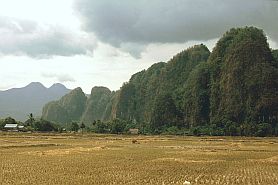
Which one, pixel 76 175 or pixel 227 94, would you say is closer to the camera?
pixel 76 175

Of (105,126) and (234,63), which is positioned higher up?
(234,63)

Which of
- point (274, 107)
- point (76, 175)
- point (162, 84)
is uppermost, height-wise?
point (162, 84)

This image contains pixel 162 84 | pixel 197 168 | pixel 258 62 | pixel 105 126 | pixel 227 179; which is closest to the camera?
pixel 227 179

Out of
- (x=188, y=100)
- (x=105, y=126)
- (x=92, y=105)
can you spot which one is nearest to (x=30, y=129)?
(x=105, y=126)

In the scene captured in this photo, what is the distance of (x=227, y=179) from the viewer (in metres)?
14.8

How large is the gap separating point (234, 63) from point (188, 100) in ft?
43.4

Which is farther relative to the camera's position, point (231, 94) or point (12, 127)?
point (231, 94)

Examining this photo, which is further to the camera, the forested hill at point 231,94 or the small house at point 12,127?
the small house at point 12,127

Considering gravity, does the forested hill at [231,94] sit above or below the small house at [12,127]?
above

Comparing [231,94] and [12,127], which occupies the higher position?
[231,94]

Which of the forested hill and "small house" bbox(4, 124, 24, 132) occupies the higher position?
the forested hill

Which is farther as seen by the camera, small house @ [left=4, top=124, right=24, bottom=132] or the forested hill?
small house @ [left=4, top=124, right=24, bottom=132]

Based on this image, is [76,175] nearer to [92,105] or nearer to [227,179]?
[227,179]

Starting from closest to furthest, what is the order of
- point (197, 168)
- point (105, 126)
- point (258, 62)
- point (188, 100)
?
point (197, 168) < point (105, 126) < point (258, 62) < point (188, 100)
